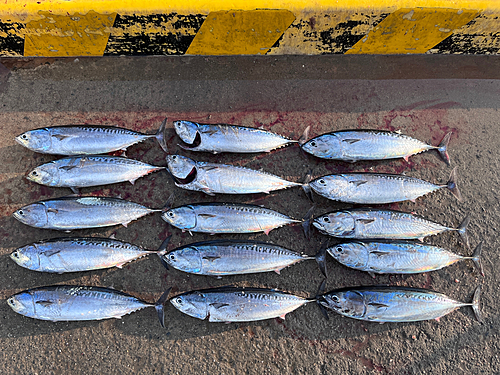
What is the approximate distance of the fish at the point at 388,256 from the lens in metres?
3.37

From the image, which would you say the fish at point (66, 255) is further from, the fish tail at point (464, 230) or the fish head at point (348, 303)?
the fish tail at point (464, 230)

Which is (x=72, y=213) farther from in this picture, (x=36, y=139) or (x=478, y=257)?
(x=478, y=257)

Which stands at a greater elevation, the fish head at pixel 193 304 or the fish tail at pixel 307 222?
the fish tail at pixel 307 222

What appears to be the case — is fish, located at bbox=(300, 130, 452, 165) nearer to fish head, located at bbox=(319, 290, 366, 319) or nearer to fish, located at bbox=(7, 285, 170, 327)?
fish head, located at bbox=(319, 290, 366, 319)

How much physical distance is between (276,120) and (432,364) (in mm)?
3644

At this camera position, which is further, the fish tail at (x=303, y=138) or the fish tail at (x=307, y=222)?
the fish tail at (x=303, y=138)

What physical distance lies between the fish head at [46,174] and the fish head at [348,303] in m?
3.77

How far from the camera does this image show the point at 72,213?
133 inches

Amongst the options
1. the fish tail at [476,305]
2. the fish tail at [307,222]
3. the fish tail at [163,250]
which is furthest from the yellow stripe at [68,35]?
the fish tail at [476,305]

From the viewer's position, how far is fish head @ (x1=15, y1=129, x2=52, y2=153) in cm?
358

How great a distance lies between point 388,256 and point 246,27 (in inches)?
136

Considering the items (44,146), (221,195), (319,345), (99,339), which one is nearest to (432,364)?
(319,345)

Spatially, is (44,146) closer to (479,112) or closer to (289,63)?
(289,63)

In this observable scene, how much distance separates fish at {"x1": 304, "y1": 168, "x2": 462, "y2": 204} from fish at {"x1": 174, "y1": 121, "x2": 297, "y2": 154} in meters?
0.87
